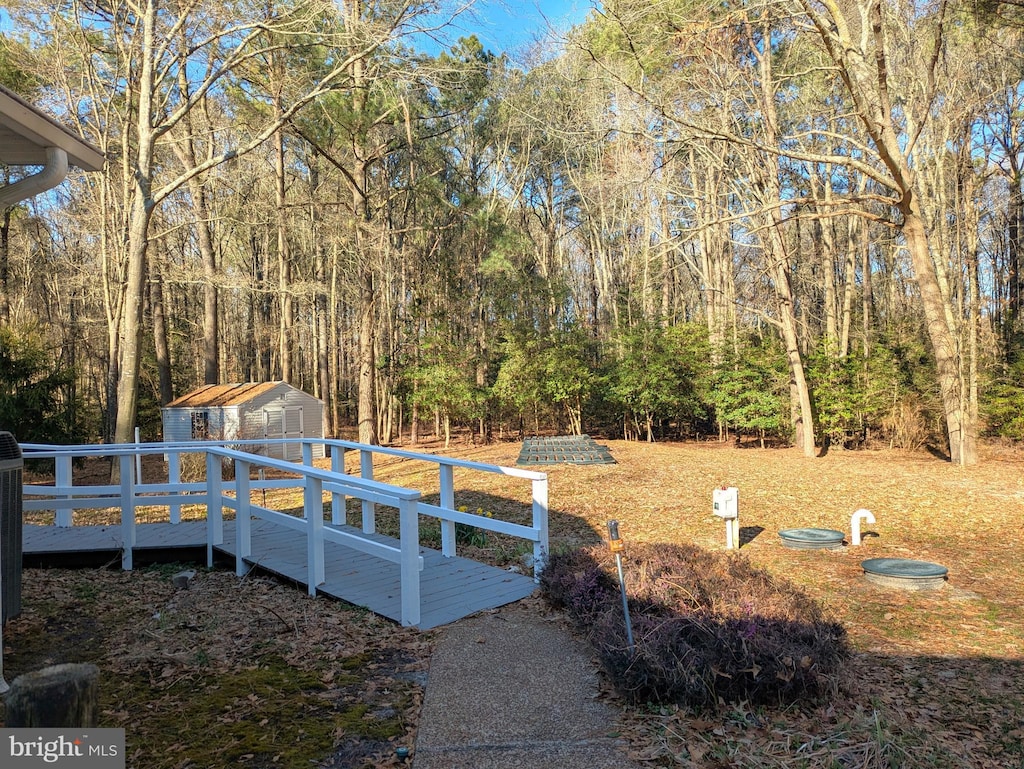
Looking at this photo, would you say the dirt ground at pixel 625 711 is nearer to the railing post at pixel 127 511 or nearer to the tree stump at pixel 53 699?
the railing post at pixel 127 511

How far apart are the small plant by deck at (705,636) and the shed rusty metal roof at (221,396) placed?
51.3 feet

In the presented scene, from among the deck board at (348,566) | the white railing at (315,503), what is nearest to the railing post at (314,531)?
the white railing at (315,503)

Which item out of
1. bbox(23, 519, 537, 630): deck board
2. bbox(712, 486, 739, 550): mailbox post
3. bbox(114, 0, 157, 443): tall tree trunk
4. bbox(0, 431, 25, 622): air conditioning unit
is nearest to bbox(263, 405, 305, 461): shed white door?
bbox(114, 0, 157, 443): tall tree trunk

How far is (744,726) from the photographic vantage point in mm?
3174

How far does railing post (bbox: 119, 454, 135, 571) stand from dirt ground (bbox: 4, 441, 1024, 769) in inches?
10.2

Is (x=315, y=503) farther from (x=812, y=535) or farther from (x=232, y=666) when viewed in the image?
(x=812, y=535)

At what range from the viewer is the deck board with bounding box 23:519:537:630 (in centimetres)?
508

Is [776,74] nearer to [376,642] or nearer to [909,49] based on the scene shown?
[909,49]

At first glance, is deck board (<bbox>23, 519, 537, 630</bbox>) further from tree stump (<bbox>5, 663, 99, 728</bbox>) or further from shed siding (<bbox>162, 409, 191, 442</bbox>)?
shed siding (<bbox>162, 409, 191, 442</bbox>)

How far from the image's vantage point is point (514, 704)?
3.47 metres

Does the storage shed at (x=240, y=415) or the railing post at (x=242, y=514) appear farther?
the storage shed at (x=240, y=415)

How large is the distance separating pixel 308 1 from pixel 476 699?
41.3 feet

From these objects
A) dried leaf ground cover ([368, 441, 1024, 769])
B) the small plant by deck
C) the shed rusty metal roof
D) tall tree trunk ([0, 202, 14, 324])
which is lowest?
dried leaf ground cover ([368, 441, 1024, 769])

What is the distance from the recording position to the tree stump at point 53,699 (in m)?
1.82
